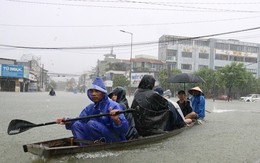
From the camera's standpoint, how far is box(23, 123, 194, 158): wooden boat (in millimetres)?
4683

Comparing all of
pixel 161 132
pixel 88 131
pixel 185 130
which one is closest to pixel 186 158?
pixel 161 132

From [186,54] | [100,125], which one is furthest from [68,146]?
[186,54]

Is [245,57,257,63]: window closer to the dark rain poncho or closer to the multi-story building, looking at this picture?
the multi-story building

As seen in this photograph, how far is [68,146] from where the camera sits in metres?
5.01

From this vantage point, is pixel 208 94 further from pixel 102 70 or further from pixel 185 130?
pixel 185 130

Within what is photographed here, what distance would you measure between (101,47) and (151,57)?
52.4m

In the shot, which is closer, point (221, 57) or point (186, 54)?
point (186, 54)

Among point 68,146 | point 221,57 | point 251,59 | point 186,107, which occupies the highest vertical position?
point 221,57

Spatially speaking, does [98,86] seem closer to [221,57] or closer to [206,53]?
[206,53]

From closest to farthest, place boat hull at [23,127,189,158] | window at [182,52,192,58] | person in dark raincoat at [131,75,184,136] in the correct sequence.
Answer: boat hull at [23,127,189,158]
person in dark raincoat at [131,75,184,136]
window at [182,52,192,58]

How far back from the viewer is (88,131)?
5.40 metres

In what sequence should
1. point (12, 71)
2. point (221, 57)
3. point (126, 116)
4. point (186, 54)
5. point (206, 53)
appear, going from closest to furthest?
point (126, 116) < point (12, 71) < point (186, 54) < point (206, 53) < point (221, 57)

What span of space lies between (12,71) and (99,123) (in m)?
51.0

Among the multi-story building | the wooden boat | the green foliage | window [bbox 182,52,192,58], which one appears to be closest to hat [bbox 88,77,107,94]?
the wooden boat
